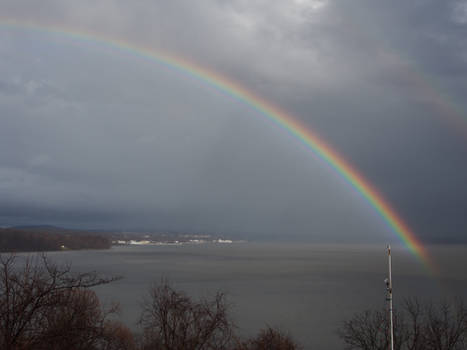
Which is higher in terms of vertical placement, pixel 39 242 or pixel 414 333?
pixel 39 242

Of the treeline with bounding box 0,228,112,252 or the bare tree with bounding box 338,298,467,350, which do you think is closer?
the bare tree with bounding box 338,298,467,350

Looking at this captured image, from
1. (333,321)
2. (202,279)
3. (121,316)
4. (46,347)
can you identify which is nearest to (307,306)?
(333,321)

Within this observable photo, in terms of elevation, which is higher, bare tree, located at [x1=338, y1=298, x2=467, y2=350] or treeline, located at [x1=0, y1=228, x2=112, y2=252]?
→ treeline, located at [x1=0, y1=228, x2=112, y2=252]

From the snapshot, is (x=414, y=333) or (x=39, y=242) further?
(x=39, y=242)

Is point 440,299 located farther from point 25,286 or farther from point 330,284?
point 25,286

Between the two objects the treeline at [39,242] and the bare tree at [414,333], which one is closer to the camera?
the bare tree at [414,333]

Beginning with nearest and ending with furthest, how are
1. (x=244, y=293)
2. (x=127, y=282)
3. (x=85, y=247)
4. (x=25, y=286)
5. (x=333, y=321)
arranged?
(x=25, y=286) < (x=333, y=321) < (x=244, y=293) < (x=127, y=282) < (x=85, y=247)

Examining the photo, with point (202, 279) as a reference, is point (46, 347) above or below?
above

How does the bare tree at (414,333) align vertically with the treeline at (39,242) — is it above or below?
below
